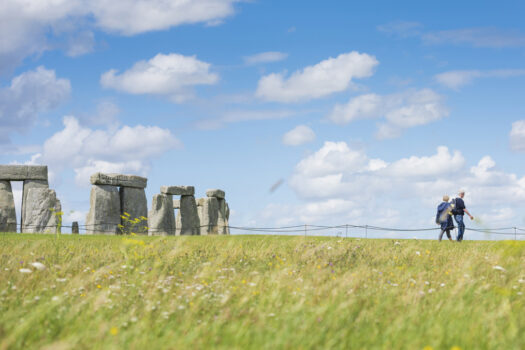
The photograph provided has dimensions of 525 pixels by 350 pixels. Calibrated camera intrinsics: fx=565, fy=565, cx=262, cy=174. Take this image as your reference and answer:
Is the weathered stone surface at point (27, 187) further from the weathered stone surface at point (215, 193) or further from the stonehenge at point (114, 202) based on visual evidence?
the weathered stone surface at point (215, 193)

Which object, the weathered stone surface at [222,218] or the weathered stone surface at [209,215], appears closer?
the weathered stone surface at [209,215]

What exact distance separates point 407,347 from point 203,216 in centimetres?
2561

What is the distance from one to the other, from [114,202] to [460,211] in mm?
13419

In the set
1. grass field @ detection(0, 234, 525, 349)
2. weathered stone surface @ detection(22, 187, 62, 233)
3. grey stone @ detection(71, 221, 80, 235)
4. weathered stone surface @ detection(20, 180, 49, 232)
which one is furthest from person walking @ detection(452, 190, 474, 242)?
weathered stone surface @ detection(20, 180, 49, 232)

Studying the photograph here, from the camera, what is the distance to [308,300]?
19.8 feet

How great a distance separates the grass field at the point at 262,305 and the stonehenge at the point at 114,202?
1343 cm

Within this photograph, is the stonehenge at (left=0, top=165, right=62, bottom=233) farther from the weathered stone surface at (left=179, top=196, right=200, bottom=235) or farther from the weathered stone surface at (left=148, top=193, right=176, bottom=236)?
the weathered stone surface at (left=179, top=196, right=200, bottom=235)

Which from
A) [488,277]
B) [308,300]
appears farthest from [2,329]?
[488,277]

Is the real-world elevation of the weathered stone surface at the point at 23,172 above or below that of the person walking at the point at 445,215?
above

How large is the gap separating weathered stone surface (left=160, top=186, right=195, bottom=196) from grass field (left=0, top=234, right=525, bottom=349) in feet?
56.3

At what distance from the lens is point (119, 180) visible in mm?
23391

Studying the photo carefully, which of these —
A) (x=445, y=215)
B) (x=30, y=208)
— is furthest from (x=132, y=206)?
(x=445, y=215)

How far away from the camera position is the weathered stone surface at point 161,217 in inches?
1003

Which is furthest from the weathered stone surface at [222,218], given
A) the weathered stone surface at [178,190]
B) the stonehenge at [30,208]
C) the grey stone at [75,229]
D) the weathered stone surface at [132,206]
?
the stonehenge at [30,208]
